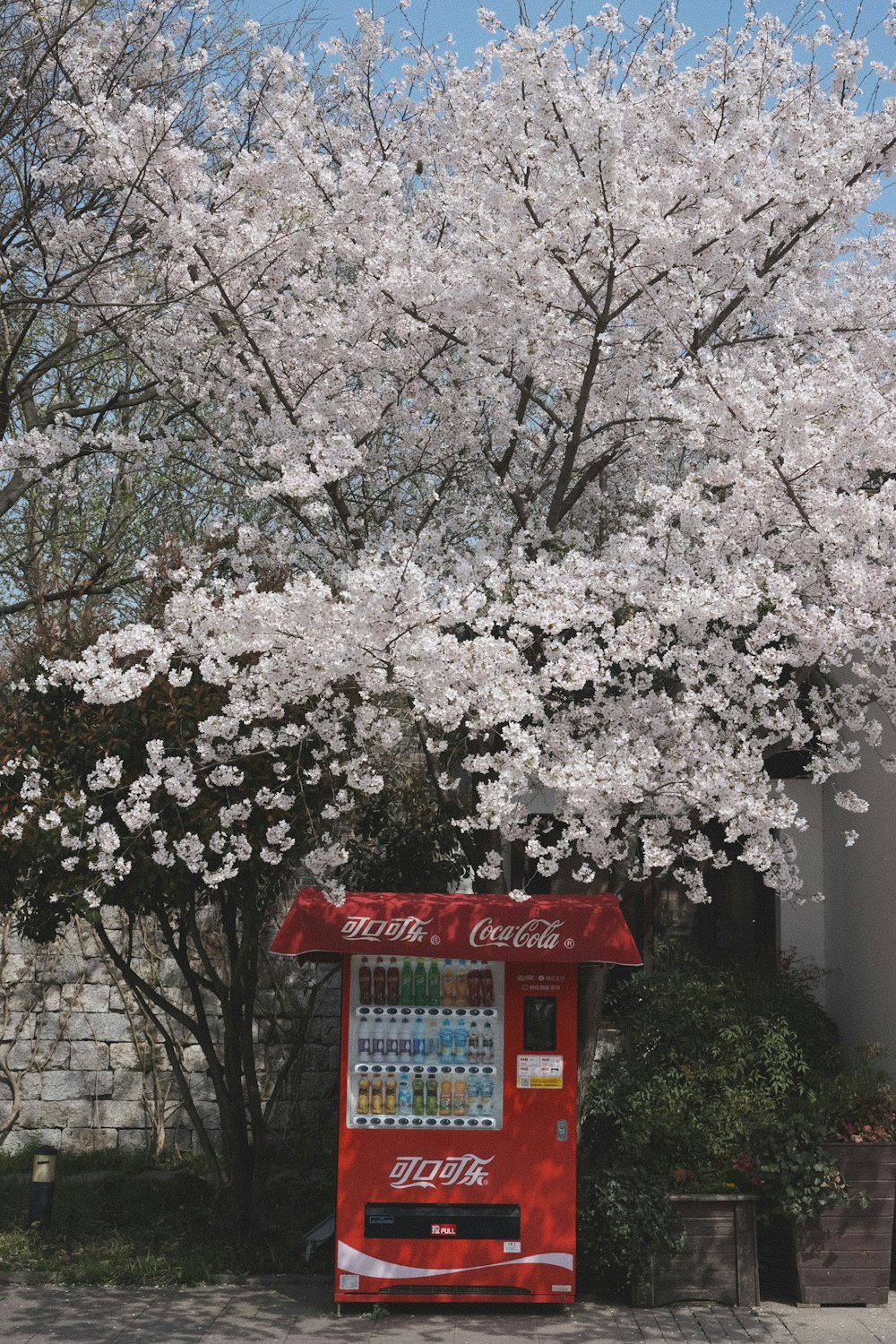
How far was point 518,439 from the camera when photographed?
27.2 feet

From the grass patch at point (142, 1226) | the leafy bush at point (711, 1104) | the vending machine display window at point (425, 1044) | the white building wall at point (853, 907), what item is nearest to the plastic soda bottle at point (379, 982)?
the vending machine display window at point (425, 1044)

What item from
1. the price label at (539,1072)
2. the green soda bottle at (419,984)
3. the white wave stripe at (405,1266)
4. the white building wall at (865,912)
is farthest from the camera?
the white building wall at (865,912)

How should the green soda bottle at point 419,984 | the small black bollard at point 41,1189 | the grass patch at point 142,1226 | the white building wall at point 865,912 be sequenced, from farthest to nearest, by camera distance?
the white building wall at point 865,912 → the small black bollard at point 41,1189 → the grass patch at point 142,1226 → the green soda bottle at point 419,984

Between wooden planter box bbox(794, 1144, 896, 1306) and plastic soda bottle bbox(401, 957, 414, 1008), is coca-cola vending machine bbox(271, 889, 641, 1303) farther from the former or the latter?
wooden planter box bbox(794, 1144, 896, 1306)

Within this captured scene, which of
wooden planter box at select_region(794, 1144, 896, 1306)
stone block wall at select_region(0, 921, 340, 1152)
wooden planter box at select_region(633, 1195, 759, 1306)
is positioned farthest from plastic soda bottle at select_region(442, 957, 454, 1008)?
stone block wall at select_region(0, 921, 340, 1152)

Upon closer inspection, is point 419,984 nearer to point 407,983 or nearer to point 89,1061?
point 407,983

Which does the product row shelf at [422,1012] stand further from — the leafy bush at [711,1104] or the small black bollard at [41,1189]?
the small black bollard at [41,1189]

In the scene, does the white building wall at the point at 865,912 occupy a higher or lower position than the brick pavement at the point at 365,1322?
higher

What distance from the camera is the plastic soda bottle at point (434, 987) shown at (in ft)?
23.2

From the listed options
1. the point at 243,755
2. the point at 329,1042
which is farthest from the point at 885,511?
the point at 329,1042

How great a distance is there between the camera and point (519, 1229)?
6770 millimetres

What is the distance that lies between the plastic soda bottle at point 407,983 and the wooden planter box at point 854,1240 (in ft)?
7.89

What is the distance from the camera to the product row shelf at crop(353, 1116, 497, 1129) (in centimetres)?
690

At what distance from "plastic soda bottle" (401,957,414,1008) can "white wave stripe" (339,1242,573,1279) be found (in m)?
1.28
